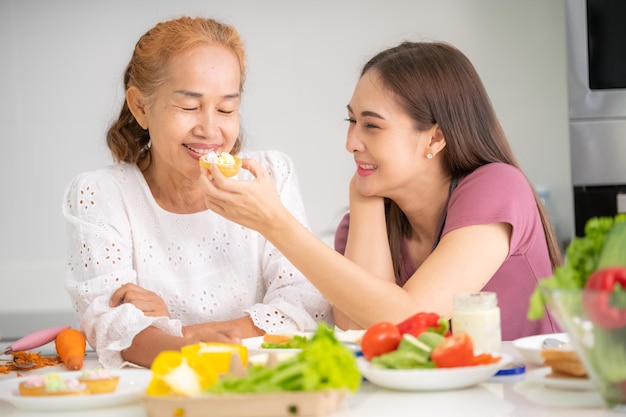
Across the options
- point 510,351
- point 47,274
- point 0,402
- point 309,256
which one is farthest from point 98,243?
point 47,274

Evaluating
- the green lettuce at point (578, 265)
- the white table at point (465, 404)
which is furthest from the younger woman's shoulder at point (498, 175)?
the green lettuce at point (578, 265)

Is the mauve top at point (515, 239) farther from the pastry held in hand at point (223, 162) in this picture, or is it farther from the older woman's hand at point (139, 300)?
the older woman's hand at point (139, 300)

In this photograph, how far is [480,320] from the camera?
146 cm

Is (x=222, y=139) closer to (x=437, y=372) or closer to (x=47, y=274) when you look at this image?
(x=437, y=372)

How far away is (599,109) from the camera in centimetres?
300

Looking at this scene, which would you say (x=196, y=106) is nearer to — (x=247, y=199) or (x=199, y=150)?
(x=199, y=150)

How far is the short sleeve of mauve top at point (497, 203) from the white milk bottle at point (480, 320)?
47 centimetres

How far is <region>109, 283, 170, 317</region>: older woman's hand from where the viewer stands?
6.08 ft

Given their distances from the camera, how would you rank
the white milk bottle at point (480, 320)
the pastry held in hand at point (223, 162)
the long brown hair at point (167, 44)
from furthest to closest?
1. the long brown hair at point (167, 44)
2. the pastry held in hand at point (223, 162)
3. the white milk bottle at point (480, 320)

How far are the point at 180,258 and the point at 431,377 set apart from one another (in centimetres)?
101

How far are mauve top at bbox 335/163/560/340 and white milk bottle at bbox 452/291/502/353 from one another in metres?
0.48

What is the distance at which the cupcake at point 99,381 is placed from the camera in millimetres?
1328

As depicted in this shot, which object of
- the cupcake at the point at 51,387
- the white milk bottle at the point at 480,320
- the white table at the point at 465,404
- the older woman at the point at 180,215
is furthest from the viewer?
the older woman at the point at 180,215

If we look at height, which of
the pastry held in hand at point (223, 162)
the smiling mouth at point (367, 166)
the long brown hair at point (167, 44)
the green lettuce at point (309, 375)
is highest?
the long brown hair at point (167, 44)
